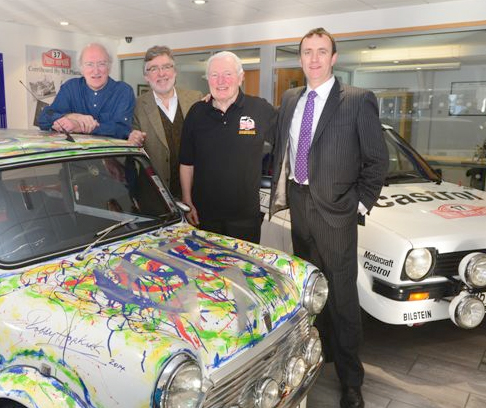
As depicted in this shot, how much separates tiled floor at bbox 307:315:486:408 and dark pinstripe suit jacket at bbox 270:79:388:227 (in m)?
1.21

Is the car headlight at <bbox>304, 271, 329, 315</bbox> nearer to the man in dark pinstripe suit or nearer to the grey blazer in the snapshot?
the man in dark pinstripe suit

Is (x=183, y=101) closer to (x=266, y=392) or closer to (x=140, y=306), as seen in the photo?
(x=140, y=306)

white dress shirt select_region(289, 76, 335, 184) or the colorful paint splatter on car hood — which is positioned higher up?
white dress shirt select_region(289, 76, 335, 184)

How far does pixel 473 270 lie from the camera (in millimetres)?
3266

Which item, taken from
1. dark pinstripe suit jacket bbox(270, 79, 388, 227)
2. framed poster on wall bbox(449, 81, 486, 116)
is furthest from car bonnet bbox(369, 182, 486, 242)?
framed poster on wall bbox(449, 81, 486, 116)

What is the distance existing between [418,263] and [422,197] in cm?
94

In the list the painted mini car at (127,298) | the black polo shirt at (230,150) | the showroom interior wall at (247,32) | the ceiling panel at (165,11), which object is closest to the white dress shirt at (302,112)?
the black polo shirt at (230,150)

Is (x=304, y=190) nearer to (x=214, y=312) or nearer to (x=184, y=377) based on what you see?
(x=214, y=312)

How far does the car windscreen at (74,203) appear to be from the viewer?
222 centimetres

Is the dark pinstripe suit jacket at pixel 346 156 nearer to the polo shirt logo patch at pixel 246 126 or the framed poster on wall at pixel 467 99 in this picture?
the polo shirt logo patch at pixel 246 126

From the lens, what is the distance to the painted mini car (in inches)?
65.5

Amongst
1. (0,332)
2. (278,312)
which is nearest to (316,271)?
(278,312)

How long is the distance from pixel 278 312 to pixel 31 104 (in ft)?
36.2

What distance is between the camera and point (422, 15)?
8.23 meters
